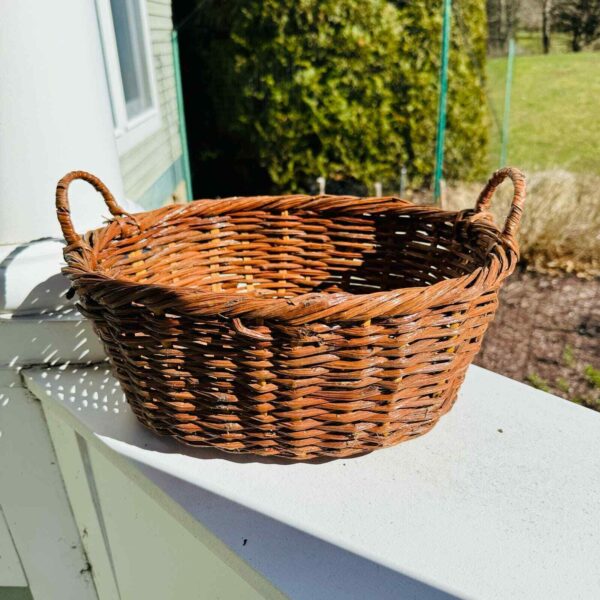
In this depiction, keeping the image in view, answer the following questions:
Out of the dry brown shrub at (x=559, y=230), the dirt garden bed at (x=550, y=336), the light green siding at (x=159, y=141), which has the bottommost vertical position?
the dirt garden bed at (x=550, y=336)

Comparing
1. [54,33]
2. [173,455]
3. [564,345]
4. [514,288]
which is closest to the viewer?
[173,455]

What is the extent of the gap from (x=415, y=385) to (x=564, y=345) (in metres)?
2.13

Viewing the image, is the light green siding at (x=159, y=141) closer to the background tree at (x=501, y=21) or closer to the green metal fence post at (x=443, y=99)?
the green metal fence post at (x=443, y=99)

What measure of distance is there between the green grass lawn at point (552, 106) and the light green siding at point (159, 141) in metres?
3.20

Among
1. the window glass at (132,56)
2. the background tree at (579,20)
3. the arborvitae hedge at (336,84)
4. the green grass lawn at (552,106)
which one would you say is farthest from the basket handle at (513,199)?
the background tree at (579,20)

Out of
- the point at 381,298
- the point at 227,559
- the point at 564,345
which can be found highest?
the point at 381,298

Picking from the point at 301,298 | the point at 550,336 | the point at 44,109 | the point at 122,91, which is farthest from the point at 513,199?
the point at 122,91

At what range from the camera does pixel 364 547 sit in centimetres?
76

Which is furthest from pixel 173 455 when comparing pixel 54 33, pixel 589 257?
pixel 589 257

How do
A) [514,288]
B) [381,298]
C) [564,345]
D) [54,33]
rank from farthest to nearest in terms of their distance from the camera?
[514,288], [564,345], [54,33], [381,298]

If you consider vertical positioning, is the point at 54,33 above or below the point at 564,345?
above

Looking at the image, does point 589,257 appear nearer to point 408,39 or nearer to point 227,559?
point 408,39

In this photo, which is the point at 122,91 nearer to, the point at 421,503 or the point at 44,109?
the point at 44,109

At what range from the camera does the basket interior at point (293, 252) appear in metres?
1.25
